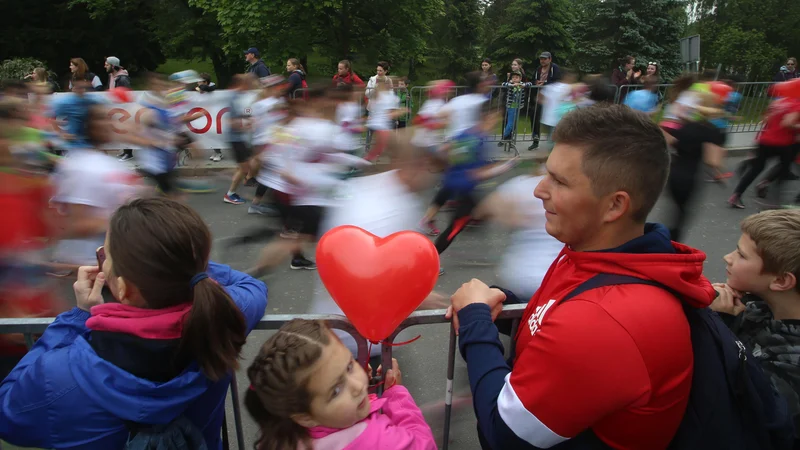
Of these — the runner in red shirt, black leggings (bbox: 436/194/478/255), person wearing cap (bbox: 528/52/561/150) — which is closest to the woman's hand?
black leggings (bbox: 436/194/478/255)

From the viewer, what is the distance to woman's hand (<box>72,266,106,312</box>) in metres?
1.70

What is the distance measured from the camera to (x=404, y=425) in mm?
1653

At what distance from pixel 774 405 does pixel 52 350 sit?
1.88 m

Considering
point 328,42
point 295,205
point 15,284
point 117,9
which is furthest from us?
point 117,9

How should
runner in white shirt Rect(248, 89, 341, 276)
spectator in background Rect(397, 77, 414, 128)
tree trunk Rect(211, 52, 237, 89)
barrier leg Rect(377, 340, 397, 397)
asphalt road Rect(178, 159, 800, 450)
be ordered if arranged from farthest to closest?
1. tree trunk Rect(211, 52, 237, 89)
2. spectator in background Rect(397, 77, 414, 128)
3. runner in white shirt Rect(248, 89, 341, 276)
4. asphalt road Rect(178, 159, 800, 450)
5. barrier leg Rect(377, 340, 397, 397)

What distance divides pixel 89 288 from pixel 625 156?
5.36 feet

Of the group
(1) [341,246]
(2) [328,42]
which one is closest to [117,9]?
(2) [328,42]

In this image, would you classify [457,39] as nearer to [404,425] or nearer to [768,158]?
[768,158]

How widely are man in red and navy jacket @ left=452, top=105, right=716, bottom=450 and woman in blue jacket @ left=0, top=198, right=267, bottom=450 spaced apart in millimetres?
715

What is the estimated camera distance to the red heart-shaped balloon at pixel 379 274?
194cm

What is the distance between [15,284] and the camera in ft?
9.70

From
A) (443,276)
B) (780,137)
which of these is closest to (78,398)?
(443,276)

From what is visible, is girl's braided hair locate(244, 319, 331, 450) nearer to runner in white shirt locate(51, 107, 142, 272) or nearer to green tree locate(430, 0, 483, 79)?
runner in white shirt locate(51, 107, 142, 272)

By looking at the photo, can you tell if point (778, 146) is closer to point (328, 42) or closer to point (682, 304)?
point (682, 304)
